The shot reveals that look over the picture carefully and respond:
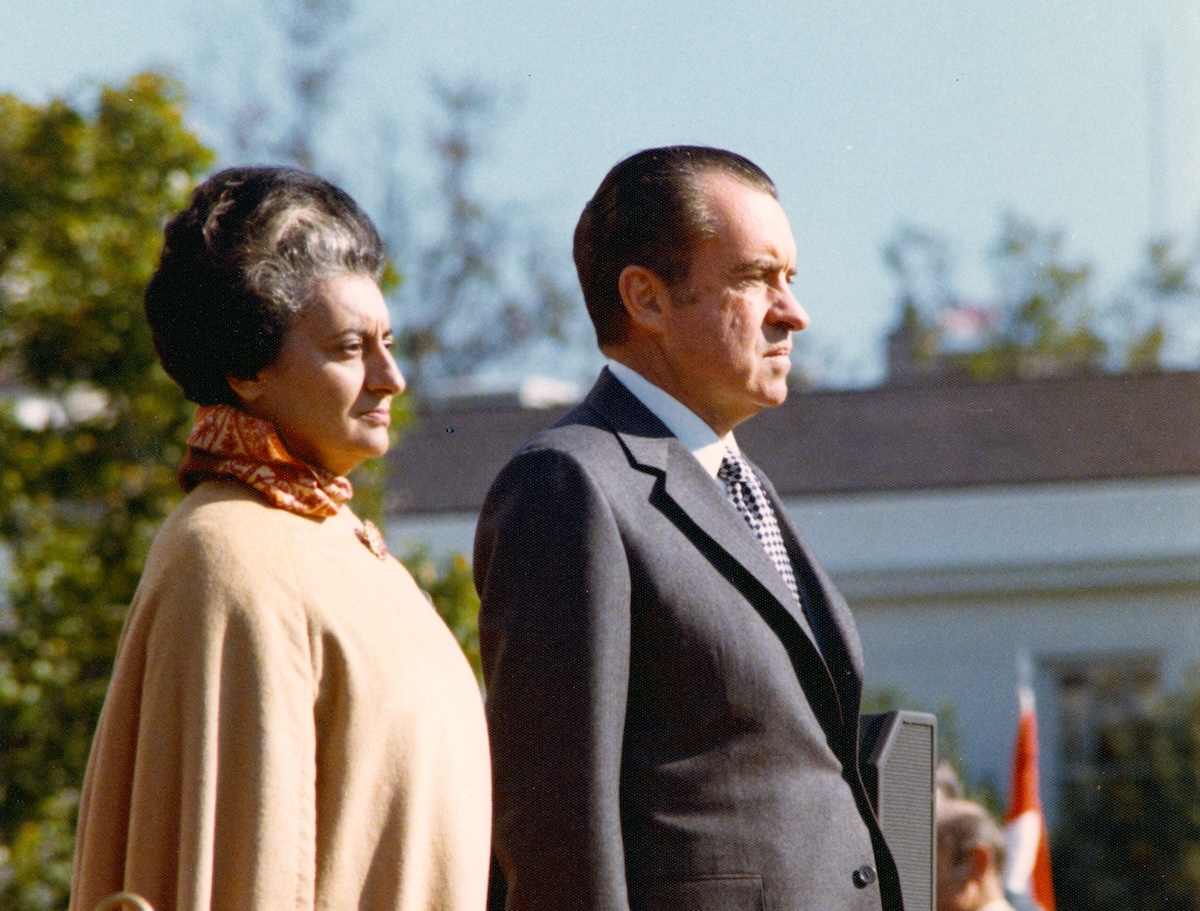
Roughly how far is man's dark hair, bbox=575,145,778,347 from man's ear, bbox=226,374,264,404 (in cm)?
80

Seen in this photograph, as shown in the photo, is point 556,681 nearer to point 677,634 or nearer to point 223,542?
point 677,634

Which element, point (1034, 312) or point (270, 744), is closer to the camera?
point (270, 744)

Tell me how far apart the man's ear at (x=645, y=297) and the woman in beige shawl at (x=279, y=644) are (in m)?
0.57

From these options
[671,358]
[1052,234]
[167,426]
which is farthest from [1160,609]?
[1052,234]

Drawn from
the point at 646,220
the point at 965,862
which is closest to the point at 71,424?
the point at 965,862

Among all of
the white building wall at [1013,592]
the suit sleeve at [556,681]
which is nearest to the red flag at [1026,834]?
the suit sleeve at [556,681]

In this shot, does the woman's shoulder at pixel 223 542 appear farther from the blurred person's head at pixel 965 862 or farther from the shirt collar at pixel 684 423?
the blurred person's head at pixel 965 862

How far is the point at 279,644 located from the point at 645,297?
1.04m

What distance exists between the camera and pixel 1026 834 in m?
5.30

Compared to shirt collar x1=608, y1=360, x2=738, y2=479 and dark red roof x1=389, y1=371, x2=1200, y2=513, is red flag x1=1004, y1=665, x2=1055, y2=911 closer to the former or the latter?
shirt collar x1=608, y1=360, x2=738, y2=479

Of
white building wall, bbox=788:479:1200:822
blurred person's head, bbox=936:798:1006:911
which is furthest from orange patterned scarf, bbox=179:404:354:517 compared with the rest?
white building wall, bbox=788:479:1200:822

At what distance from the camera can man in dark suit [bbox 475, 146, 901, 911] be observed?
7.91 ft

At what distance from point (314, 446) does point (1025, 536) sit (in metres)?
12.5

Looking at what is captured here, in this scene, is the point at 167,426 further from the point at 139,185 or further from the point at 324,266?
the point at 324,266
